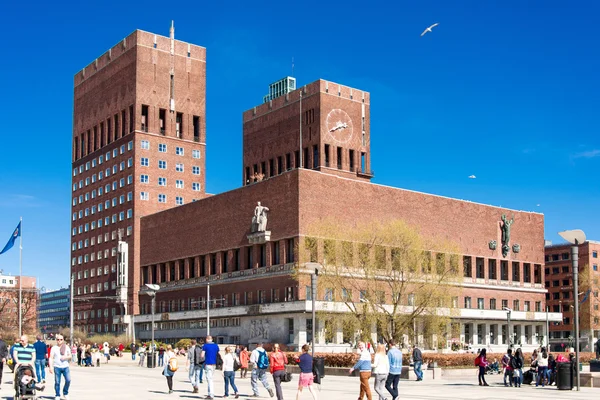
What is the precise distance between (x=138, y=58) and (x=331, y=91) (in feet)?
94.2

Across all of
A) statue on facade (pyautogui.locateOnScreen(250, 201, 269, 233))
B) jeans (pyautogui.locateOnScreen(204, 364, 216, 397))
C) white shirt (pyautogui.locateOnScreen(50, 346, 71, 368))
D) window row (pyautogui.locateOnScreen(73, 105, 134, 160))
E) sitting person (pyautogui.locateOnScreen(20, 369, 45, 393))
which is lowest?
jeans (pyautogui.locateOnScreen(204, 364, 216, 397))

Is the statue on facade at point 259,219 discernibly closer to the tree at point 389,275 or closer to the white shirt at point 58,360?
the tree at point 389,275

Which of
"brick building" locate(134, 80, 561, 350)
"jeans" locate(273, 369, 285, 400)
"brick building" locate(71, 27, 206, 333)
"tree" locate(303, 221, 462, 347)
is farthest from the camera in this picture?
"brick building" locate(71, 27, 206, 333)

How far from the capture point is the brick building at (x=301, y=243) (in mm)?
88188

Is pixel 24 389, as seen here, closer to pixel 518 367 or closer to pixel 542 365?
pixel 518 367

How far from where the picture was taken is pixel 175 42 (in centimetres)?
12394

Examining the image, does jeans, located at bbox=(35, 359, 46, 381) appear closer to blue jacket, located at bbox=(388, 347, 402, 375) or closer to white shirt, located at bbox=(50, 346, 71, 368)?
white shirt, located at bbox=(50, 346, 71, 368)

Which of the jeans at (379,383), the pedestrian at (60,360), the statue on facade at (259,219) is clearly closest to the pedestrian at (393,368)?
the jeans at (379,383)

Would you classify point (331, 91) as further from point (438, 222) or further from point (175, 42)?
point (438, 222)

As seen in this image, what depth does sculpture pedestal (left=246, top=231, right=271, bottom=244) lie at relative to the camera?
89812mm

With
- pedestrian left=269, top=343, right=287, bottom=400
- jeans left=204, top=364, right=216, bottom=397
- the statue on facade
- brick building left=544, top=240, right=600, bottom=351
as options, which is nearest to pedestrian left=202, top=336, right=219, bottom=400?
jeans left=204, top=364, right=216, bottom=397

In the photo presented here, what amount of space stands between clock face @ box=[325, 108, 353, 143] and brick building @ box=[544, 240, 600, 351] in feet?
155

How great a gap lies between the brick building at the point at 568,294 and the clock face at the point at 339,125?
4737cm

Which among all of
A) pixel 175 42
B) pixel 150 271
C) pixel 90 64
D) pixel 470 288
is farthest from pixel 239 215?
pixel 90 64
